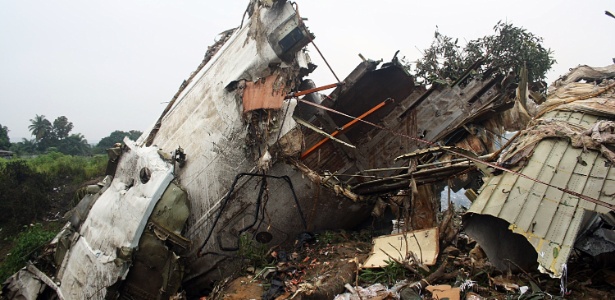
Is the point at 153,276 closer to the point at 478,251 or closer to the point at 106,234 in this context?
the point at 106,234

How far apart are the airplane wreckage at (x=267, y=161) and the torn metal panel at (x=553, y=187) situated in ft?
4.06

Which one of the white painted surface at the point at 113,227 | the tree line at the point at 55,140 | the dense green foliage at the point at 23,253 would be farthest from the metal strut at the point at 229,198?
the tree line at the point at 55,140

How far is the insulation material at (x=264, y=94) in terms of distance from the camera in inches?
269

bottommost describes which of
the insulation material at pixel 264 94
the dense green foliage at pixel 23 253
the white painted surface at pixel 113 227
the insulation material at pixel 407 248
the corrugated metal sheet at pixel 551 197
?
the dense green foliage at pixel 23 253

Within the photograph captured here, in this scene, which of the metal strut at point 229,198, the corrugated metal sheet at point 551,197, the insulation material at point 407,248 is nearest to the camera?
the corrugated metal sheet at point 551,197

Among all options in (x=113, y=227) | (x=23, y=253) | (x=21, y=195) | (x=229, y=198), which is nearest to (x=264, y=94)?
(x=229, y=198)

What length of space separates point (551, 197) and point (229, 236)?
5.38 meters

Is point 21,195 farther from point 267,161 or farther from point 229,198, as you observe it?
point 267,161

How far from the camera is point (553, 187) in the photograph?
4.13 metres

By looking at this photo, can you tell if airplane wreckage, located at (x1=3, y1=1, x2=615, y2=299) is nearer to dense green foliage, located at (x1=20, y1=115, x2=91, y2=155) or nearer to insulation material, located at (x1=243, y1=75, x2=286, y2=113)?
insulation material, located at (x1=243, y1=75, x2=286, y2=113)

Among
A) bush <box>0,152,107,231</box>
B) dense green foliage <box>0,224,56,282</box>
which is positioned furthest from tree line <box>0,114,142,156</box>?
dense green foliage <box>0,224,56,282</box>

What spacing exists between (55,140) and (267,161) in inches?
2165

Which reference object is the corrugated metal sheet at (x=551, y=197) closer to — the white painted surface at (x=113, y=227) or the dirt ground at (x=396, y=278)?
the dirt ground at (x=396, y=278)

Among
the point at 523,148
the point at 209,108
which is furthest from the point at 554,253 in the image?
the point at 209,108
